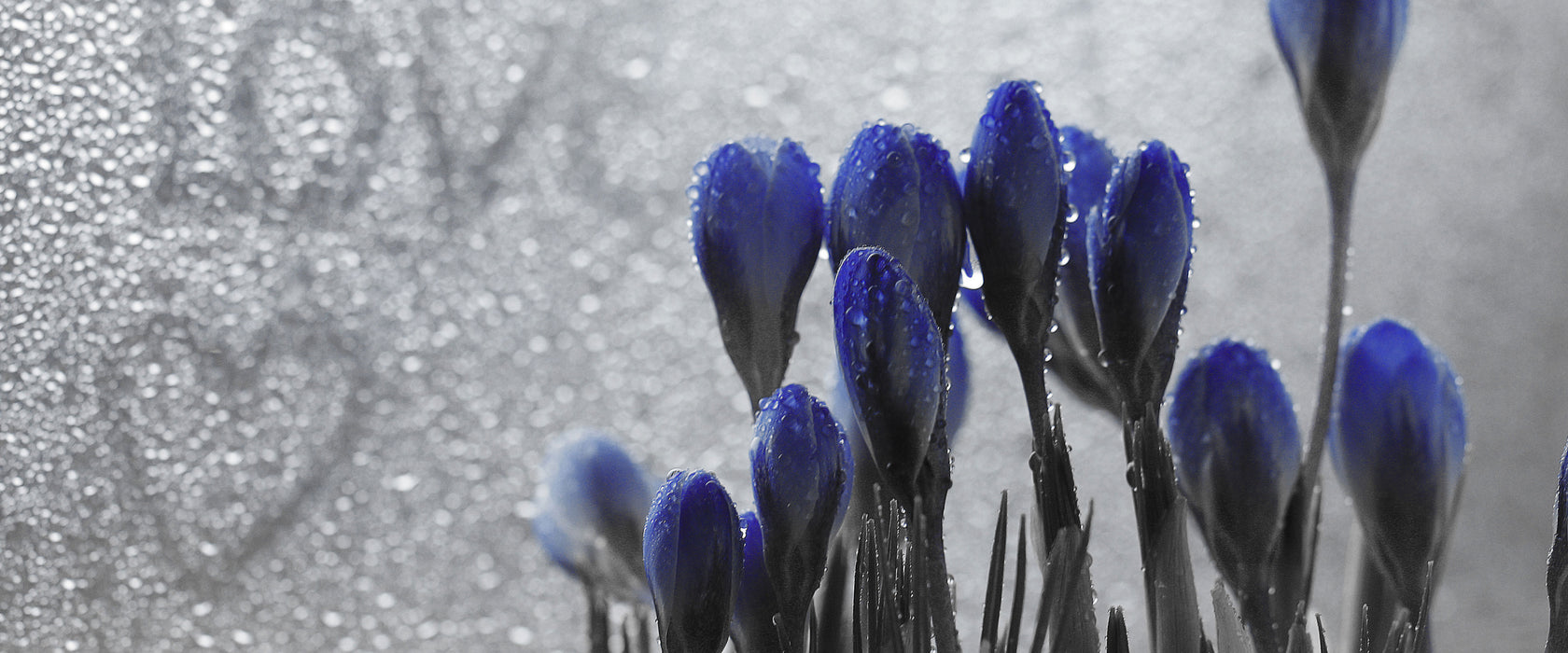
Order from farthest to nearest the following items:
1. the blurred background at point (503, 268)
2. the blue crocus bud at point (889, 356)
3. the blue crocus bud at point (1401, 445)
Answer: the blurred background at point (503, 268) < the blue crocus bud at point (1401, 445) < the blue crocus bud at point (889, 356)

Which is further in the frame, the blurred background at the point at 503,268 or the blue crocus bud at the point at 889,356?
the blurred background at the point at 503,268

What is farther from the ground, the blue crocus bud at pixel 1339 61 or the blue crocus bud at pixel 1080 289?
the blue crocus bud at pixel 1339 61

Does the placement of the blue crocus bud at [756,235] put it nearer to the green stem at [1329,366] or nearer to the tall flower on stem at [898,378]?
the tall flower on stem at [898,378]

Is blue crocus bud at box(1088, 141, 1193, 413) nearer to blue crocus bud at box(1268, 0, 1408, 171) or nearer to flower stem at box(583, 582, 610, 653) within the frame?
blue crocus bud at box(1268, 0, 1408, 171)

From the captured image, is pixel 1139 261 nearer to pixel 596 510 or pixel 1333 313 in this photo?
pixel 1333 313

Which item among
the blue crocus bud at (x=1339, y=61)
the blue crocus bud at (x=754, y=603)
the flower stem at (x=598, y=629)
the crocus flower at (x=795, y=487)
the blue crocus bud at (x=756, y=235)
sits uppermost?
the blue crocus bud at (x=1339, y=61)

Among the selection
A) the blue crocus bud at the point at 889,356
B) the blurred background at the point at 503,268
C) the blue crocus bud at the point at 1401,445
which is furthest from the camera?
the blurred background at the point at 503,268

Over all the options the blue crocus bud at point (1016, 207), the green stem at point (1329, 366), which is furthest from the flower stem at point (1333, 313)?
the blue crocus bud at point (1016, 207)
